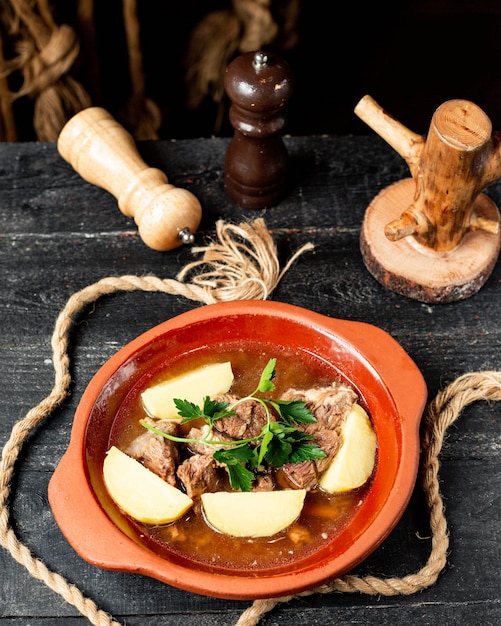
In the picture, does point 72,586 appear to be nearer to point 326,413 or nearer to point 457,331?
point 326,413

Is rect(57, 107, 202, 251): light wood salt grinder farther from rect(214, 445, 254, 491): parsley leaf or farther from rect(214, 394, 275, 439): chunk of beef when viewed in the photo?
rect(214, 445, 254, 491): parsley leaf

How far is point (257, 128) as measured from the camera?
77.7 inches

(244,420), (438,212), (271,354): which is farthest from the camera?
(438,212)

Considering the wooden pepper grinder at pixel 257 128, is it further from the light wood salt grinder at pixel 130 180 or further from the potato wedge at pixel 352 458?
the potato wedge at pixel 352 458

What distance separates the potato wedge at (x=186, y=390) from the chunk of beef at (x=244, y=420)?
0.13ft

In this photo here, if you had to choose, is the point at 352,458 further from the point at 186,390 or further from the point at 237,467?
the point at 186,390

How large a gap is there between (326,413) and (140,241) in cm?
75

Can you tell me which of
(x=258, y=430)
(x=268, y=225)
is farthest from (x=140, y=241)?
(x=258, y=430)

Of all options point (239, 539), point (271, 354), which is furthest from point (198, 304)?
point (239, 539)

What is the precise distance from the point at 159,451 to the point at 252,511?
8.4 inches

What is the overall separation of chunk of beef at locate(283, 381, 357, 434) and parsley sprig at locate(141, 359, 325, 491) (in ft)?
0.12

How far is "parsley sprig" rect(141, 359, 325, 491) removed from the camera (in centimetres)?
156

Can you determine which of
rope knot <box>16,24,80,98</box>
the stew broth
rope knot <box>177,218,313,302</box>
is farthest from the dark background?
the stew broth

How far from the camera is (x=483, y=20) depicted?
11.6 feet
